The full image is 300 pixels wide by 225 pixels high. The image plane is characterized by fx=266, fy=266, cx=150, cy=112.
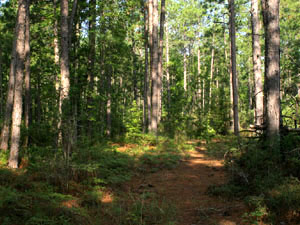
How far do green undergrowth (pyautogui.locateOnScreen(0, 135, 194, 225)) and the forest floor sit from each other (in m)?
0.34

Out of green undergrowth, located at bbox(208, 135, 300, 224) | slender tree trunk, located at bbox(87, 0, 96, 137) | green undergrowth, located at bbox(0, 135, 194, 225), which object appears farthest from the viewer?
slender tree trunk, located at bbox(87, 0, 96, 137)

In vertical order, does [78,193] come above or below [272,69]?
below

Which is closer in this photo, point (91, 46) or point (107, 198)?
point (107, 198)

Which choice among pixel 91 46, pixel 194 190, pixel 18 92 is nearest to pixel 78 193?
pixel 194 190

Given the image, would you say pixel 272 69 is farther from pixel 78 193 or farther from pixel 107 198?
pixel 78 193

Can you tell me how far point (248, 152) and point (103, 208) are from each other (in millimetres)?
4319

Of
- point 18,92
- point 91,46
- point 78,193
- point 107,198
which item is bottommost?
point 107,198

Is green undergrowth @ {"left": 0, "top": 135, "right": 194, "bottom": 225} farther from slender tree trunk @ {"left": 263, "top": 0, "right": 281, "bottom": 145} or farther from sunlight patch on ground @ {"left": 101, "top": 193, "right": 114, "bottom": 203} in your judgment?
slender tree trunk @ {"left": 263, "top": 0, "right": 281, "bottom": 145}

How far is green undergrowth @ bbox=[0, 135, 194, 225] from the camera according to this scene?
16.1 ft

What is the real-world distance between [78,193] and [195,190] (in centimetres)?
318

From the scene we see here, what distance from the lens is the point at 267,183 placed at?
224 inches

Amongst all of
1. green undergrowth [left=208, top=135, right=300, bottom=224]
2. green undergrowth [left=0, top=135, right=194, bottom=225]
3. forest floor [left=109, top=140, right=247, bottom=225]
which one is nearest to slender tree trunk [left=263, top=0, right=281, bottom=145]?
green undergrowth [left=208, top=135, right=300, bottom=224]

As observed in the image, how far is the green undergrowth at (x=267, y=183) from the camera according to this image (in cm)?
470

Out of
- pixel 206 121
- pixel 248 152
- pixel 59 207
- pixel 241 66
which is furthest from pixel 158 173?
pixel 241 66
